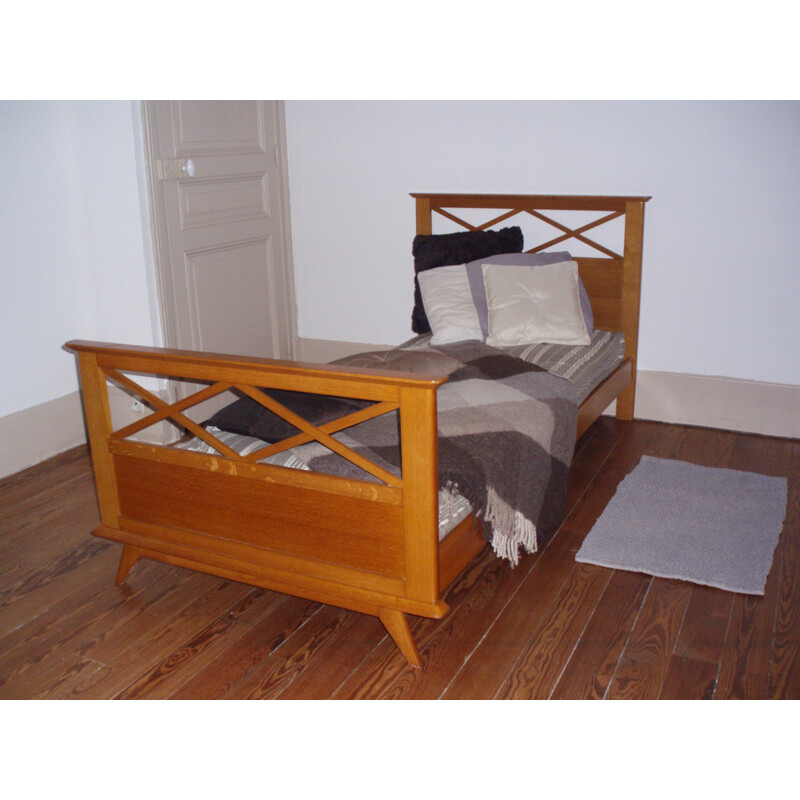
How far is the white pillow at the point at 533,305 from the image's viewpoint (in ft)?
11.3

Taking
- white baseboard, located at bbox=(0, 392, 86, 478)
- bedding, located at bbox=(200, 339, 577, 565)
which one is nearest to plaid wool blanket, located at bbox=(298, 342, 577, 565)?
bedding, located at bbox=(200, 339, 577, 565)

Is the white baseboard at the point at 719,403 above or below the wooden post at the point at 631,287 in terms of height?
below

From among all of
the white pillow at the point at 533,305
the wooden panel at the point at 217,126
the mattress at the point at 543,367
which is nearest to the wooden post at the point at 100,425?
the mattress at the point at 543,367

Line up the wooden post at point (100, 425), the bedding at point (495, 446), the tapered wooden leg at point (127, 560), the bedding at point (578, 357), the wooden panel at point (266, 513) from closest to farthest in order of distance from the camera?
the wooden panel at point (266, 513) → the bedding at point (495, 446) → the wooden post at point (100, 425) → the tapered wooden leg at point (127, 560) → the bedding at point (578, 357)

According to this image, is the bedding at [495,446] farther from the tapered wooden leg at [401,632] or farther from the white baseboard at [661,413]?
the white baseboard at [661,413]

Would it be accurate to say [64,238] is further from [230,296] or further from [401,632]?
[401,632]

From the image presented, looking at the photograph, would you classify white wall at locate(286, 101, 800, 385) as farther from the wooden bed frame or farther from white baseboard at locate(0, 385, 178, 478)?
the wooden bed frame

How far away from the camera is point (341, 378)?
199 centimetres

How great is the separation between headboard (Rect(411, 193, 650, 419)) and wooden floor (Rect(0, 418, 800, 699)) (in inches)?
46.9

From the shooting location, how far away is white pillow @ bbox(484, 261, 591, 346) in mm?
3432

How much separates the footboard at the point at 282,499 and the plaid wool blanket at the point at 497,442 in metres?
0.13

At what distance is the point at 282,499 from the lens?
7.09 feet
